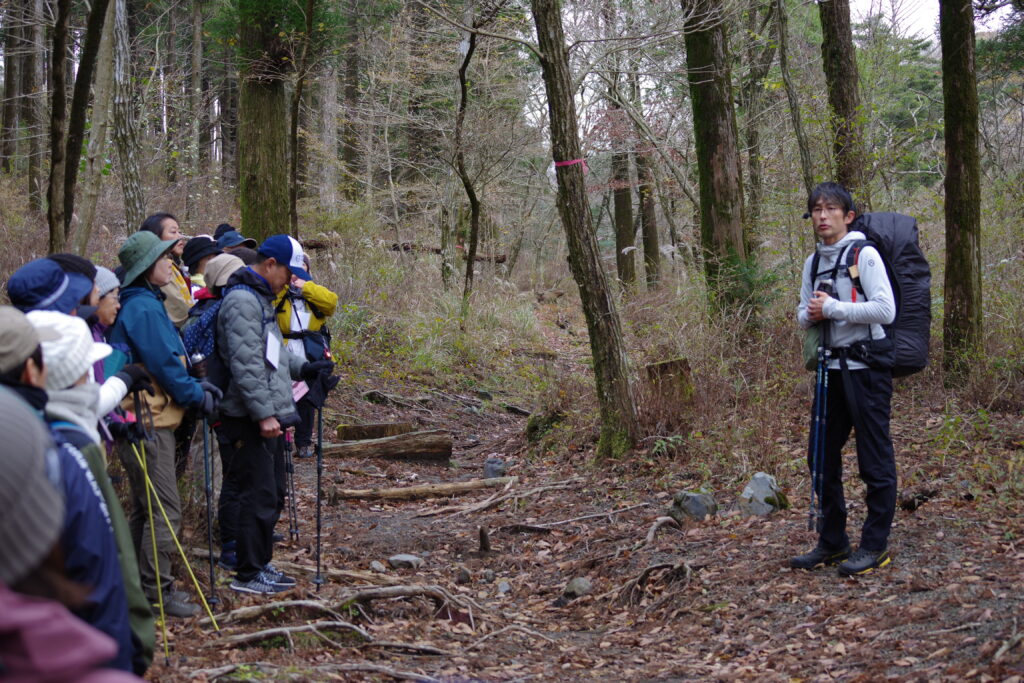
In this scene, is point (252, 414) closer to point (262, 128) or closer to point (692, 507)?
point (692, 507)

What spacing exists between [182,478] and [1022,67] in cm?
1725

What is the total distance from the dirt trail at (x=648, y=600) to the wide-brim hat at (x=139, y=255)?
1935 millimetres

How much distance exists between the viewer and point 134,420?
4.64 meters

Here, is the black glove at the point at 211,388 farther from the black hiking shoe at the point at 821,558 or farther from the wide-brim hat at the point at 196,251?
the black hiking shoe at the point at 821,558

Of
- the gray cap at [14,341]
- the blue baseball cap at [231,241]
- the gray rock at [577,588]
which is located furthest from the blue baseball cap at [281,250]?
the gray cap at [14,341]

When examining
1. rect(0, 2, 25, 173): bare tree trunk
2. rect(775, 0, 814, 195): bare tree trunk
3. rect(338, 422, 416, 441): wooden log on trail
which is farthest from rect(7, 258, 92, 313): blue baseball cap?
rect(0, 2, 25, 173): bare tree trunk

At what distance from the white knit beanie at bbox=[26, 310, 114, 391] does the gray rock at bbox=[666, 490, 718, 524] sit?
4999 mm

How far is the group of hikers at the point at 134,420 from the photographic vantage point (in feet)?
4.91

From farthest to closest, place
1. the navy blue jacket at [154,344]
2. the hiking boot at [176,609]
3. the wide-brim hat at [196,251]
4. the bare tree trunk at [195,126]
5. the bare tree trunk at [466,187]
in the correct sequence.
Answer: the bare tree trunk at [195,126] → the bare tree trunk at [466,187] → the wide-brim hat at [196,251] → the hiking boot at [176,609] → the navy blue jacket at [154,344]

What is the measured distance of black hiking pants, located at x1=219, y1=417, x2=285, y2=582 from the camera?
540cm

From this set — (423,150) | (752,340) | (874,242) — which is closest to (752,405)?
(752,340)

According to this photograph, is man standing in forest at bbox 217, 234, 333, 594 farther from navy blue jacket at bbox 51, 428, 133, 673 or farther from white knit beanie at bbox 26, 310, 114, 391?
navy blue jacket at bbox 51, 428, 133, 673

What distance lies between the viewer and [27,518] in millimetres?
1491

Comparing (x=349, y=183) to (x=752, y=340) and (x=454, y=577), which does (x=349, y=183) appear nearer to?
(x=752, y=340)
